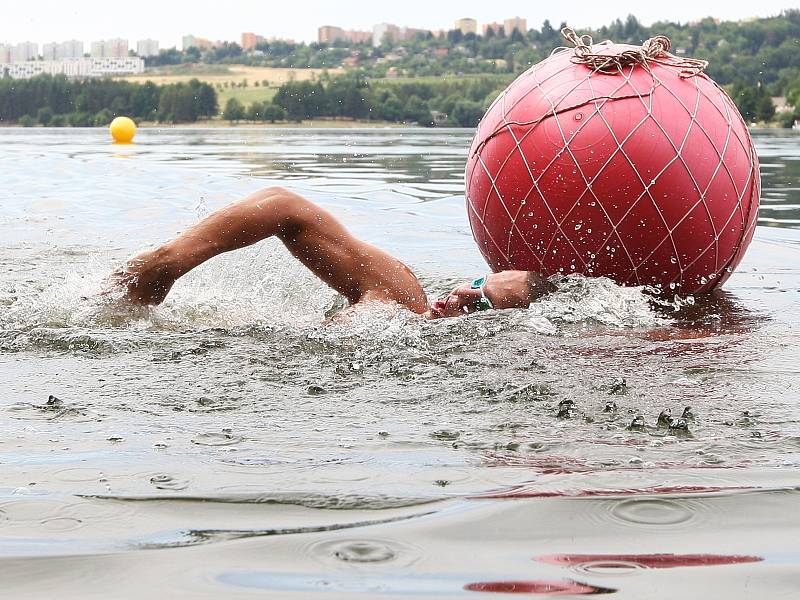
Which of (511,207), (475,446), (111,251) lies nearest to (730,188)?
(511,207)

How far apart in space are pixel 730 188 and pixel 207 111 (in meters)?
85.4

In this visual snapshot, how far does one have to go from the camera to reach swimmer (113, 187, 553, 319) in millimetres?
5297

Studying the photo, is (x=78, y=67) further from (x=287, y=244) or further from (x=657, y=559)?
(x=657, y=559)

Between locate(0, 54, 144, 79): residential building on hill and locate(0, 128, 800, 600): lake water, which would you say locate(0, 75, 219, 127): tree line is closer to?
locate(0, 54, 144, 79): residential building on hill

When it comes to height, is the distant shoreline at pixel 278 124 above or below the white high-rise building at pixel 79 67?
below

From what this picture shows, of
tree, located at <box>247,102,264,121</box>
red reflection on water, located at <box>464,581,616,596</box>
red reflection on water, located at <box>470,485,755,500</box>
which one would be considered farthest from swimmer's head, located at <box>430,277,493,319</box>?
tree, located at <box>247,102,264,121</box>

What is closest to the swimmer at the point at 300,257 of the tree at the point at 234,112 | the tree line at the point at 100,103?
the tree at the point at 234,112

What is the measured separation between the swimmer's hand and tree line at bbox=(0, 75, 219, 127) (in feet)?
275

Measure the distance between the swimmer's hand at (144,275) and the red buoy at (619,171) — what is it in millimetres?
1980

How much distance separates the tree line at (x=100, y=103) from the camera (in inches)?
3474

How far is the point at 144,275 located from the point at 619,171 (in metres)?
2.57

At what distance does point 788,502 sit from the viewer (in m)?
2.78

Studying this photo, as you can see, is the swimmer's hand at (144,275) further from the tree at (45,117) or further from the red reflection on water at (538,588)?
the tree at (45,117)

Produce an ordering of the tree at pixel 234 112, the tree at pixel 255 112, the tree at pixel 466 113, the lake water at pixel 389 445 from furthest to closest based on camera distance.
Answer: the tree at pixel 255 112
the tree at pixel 234 112
the tree at pixel 466 113
the lake water at pixel 389 445
